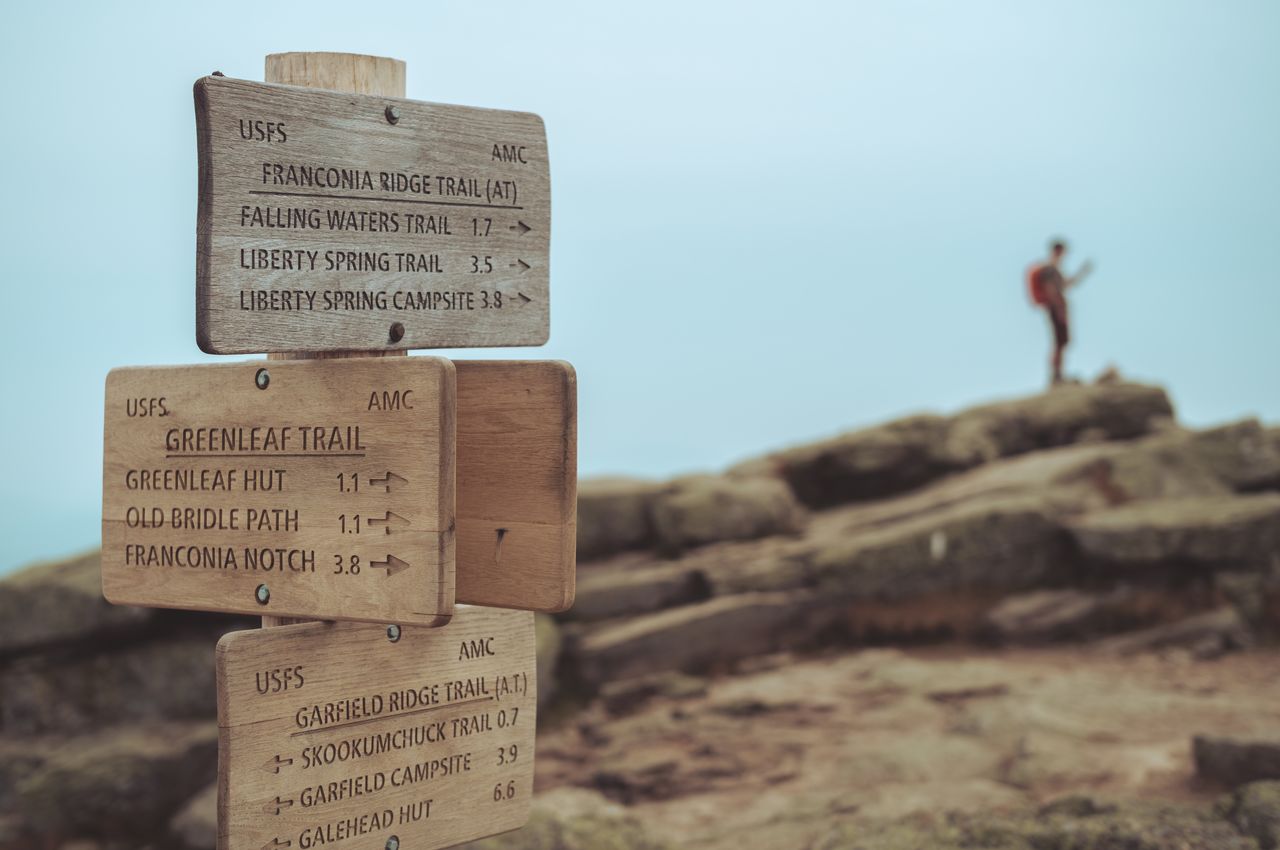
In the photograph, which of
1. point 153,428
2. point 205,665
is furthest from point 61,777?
point 153,428

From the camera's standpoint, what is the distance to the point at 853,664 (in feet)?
37.5

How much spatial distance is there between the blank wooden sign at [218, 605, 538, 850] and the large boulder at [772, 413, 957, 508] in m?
10.7

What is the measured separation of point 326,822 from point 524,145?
2.03 m

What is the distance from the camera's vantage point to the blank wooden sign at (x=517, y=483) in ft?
12.0

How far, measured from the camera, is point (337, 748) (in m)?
3.63

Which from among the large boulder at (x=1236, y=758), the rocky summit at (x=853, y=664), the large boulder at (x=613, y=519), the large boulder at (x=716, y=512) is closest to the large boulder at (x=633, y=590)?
the rocky summit at (x=853, y=664)

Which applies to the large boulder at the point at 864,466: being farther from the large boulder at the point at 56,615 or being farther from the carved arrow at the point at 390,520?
the carved arrow at the point at 390,520

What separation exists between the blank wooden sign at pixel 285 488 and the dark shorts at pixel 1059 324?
15348 mm

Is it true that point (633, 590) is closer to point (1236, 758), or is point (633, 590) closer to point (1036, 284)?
point (1236, 758)

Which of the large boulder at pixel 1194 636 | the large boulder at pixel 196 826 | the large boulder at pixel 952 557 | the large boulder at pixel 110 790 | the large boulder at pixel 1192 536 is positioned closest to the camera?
the large boulder at pixel 196 826

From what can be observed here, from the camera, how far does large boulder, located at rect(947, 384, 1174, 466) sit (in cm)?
1533

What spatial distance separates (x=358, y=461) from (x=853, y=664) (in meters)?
8.67

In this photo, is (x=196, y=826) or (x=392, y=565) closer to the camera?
(x=392, y=565)

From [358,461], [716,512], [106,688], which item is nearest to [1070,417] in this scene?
[716,512]
